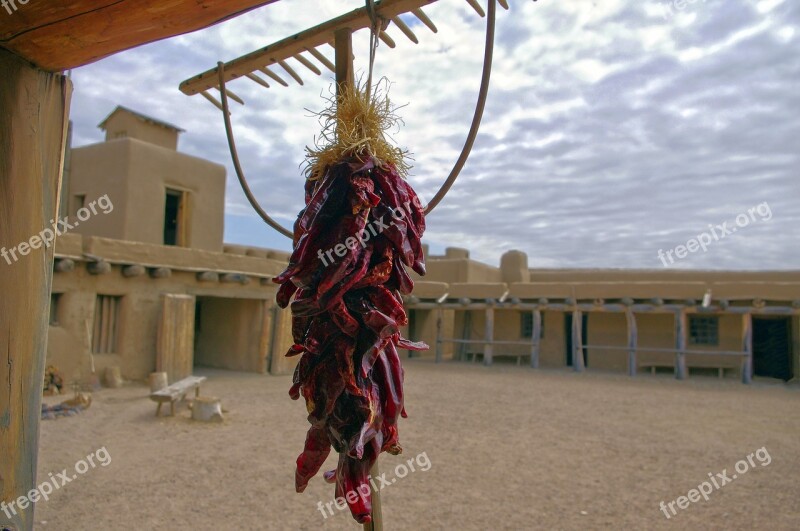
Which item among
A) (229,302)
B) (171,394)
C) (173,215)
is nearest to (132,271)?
(171,394)

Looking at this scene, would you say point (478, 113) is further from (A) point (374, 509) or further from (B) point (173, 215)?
(B) point (173, 215)

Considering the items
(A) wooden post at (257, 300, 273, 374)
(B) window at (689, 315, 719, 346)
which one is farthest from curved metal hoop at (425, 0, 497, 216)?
(B) window at (689, 315, 719, 346)

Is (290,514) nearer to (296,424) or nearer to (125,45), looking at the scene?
(296,424)

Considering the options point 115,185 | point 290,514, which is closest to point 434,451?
point 290,514

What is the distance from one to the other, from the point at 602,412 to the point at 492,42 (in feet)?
32.0

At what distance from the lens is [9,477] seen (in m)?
1.90

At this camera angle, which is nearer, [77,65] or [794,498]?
[77,65]

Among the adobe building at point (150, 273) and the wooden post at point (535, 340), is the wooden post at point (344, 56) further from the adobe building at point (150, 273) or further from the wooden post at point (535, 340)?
the wooden post at point (535, 340)

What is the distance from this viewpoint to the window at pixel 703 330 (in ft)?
54.7

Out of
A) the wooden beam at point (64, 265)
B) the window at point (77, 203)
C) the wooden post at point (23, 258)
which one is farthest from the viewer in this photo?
the window at point (77, 203)

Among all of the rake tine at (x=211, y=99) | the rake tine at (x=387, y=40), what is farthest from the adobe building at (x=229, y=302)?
the rake tine at (x=387, y=40)

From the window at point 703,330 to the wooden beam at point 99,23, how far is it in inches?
713

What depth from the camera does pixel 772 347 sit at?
17.3 metres

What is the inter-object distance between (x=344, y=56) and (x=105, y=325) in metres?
10.7
